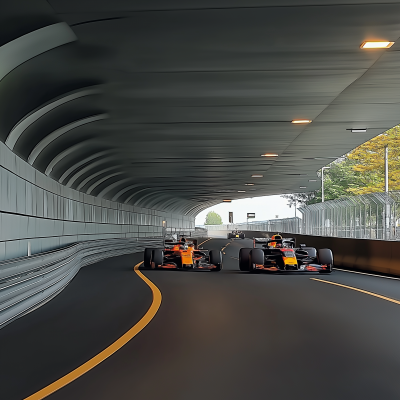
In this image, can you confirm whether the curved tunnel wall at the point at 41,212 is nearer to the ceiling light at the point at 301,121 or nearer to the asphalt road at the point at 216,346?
the asphalt road at the point at 216,346

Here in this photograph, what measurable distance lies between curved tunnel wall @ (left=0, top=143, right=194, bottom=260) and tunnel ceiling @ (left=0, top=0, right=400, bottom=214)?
23.2 inches

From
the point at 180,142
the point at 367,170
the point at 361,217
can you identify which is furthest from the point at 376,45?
the point at 367,170

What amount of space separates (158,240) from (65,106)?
33417 millimetres

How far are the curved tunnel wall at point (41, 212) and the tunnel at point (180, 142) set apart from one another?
9cm

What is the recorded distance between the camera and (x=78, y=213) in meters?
25.9

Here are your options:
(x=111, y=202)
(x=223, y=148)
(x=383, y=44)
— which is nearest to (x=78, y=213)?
(x=223, y=148)

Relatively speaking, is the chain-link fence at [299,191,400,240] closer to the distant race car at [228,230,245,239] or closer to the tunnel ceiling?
the tunnel ceiling

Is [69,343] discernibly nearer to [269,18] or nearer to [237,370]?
[237,370]

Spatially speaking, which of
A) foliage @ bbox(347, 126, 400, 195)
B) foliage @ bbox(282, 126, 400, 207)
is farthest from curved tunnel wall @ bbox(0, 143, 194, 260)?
foliage @ bbox(347, 126, 400, 195)

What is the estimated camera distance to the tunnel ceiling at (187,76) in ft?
30.6

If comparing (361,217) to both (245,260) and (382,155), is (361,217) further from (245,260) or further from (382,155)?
(382,155)

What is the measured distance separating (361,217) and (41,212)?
51.0 ft

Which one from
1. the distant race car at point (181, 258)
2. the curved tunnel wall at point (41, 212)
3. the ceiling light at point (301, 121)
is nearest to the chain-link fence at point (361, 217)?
the ceiling light at point (301, 121)

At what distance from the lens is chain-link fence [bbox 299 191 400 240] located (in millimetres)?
23906
